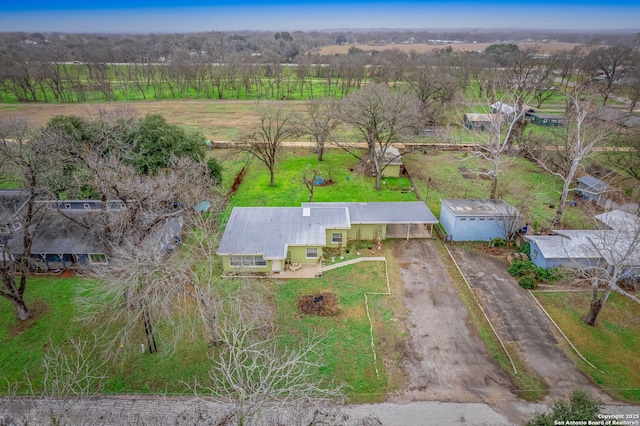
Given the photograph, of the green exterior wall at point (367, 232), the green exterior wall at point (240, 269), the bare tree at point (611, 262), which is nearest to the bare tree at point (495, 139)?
the bare tree at point (611, 262)

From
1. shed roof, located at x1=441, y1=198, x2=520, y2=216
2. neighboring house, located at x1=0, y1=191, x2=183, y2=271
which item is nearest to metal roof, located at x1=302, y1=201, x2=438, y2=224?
shed roof, located at x1=441, y1=198, x2=520, y2=216

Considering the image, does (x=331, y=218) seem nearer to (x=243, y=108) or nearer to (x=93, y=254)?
(x=93, y=254)

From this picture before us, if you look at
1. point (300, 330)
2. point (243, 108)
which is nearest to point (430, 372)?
point (300, 330)

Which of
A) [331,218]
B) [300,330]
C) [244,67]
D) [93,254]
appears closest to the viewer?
[300,330]

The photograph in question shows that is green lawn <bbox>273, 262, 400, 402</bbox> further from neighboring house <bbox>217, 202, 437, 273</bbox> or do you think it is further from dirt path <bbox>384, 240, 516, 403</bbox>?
neighboring house <bbox>217, 202, 437, 273</bbox>

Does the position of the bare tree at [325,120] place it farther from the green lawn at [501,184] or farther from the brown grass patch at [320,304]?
the brown grass patch at [320,304]

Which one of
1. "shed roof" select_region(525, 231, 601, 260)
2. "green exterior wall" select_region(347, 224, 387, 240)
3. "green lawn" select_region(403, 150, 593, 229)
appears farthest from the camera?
"green lawn" select_region(403, 150, 593, 229)
